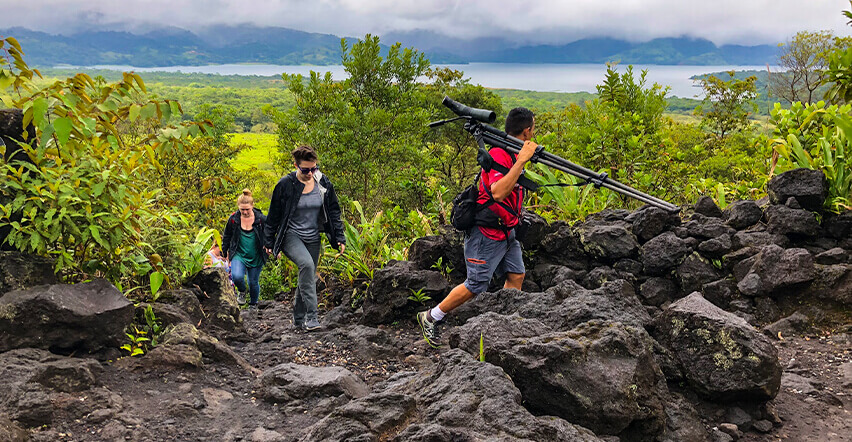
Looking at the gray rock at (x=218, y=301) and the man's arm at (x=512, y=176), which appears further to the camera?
the gray rock at (x=218, y=301)

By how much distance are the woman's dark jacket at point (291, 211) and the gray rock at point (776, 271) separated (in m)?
3.94

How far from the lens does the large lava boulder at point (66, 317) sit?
3.78 m

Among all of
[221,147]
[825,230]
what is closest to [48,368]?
[825,230]

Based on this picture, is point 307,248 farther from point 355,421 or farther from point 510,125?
point 355,421

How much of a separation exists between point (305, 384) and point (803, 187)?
16.7ft

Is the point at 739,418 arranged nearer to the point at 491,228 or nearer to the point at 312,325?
the point at 491,228

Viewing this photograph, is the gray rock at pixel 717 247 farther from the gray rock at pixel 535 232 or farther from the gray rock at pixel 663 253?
the gray rock at pixel 535 232

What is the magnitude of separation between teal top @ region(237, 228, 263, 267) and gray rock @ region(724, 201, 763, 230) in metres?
5.85

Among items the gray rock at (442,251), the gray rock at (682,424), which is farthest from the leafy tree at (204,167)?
the gray rock at (682,424)

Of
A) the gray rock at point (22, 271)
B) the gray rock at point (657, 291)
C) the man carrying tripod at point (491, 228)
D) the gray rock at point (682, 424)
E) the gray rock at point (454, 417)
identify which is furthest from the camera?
the gray rock at point (657, 291)

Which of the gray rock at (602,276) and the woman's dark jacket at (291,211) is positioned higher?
the woman's dark jacket at (291,211)

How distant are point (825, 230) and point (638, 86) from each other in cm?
427

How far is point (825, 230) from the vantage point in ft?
19.3

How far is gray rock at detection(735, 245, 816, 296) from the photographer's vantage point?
5.08 meters
